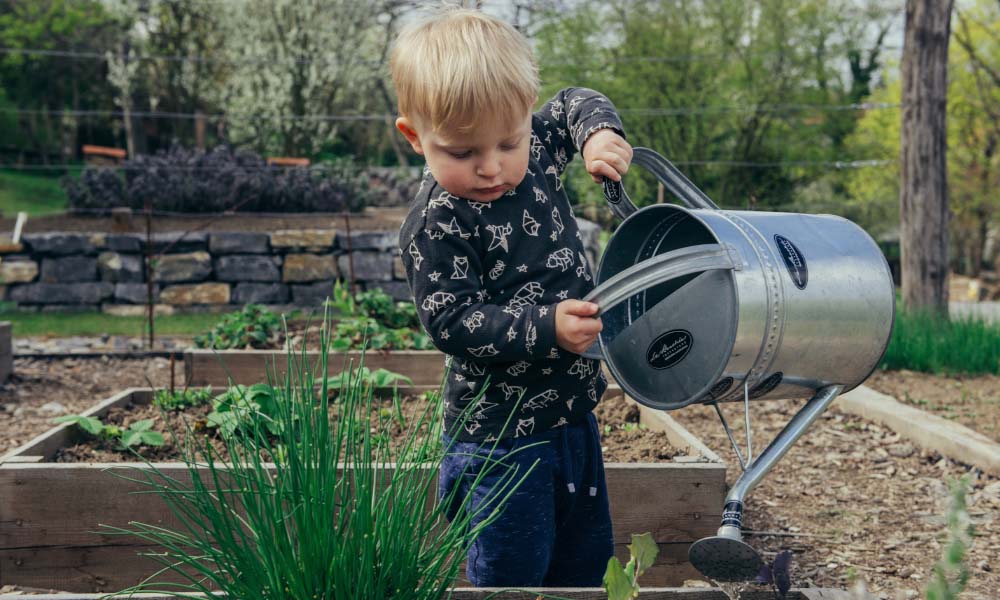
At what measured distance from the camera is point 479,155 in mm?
1468

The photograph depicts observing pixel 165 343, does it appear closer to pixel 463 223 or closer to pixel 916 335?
pixel 916 335

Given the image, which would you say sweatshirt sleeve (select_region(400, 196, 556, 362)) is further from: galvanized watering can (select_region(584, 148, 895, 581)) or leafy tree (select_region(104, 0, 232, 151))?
leafy tree (select_region(104, 0, 232, 151))

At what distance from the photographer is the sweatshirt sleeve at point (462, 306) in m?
1.50

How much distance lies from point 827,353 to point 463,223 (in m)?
0.67

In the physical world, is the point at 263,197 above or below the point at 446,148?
below

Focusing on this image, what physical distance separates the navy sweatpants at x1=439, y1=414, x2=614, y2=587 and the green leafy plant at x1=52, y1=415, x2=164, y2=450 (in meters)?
1.25

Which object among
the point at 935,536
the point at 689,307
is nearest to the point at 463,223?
the point at 689,307

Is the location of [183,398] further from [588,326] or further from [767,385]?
[767,385]

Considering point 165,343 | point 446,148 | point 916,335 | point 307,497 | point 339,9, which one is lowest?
point 165,343

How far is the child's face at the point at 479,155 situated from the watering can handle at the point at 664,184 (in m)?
0.23

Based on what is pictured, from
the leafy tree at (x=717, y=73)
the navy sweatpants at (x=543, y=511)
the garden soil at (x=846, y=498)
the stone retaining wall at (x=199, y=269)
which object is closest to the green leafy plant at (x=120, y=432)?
the garden soil at (x=846, y=498)

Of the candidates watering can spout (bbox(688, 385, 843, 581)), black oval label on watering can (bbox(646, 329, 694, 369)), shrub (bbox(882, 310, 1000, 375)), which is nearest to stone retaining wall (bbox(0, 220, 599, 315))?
shrub (bbox(882, 310, 1000, 375))

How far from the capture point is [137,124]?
1848 cm

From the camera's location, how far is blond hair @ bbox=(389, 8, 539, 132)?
1.39 m
